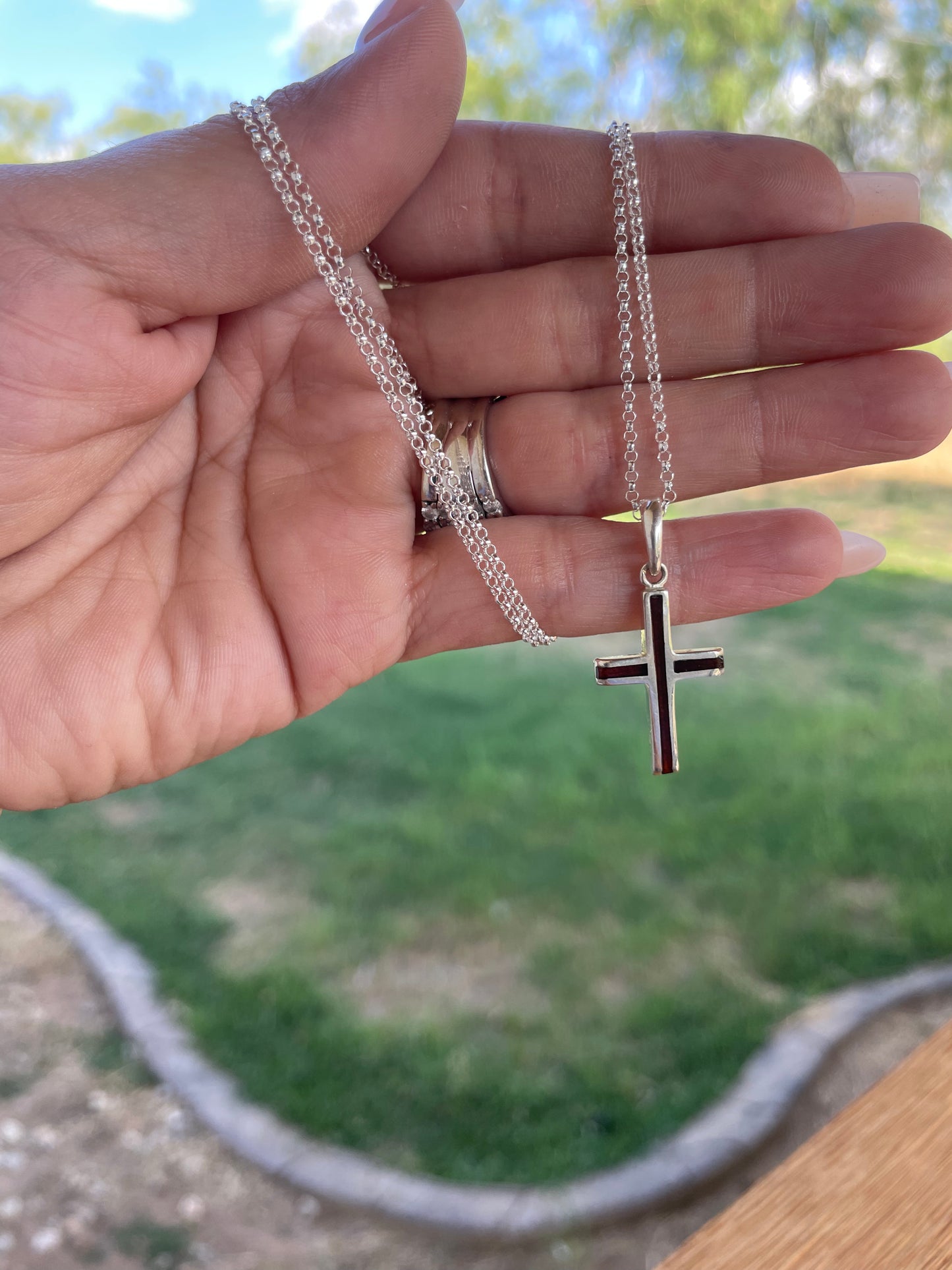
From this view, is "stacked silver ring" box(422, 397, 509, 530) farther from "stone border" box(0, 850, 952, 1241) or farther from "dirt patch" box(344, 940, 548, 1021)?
"dirt patch" box(344, 940, 548, 1021)

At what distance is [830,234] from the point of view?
1.02 meters

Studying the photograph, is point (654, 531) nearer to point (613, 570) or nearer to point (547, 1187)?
point (613, 570)

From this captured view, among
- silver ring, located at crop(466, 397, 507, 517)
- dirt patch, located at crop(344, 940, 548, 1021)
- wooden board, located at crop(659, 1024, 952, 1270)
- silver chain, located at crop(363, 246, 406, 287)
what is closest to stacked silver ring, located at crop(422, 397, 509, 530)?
silver ring, located at crop(466, 397, 507, 517)

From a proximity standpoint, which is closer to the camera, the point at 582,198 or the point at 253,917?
the point at 582,198

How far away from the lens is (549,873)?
2631 millimetres

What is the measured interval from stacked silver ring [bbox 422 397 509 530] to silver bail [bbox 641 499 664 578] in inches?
6.8

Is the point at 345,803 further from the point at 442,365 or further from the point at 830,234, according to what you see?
the point at 830,234

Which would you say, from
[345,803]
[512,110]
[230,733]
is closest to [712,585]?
[230,733]

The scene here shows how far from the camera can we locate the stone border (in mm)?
1877

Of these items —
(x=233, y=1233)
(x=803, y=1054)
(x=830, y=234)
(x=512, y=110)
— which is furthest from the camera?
(x=512, y=110)

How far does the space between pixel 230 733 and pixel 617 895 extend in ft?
5.20

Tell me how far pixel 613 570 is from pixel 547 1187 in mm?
1336

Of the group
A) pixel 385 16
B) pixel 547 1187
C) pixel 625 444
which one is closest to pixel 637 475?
pixel 625 444

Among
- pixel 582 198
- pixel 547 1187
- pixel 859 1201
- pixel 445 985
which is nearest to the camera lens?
pixel 859 1201
